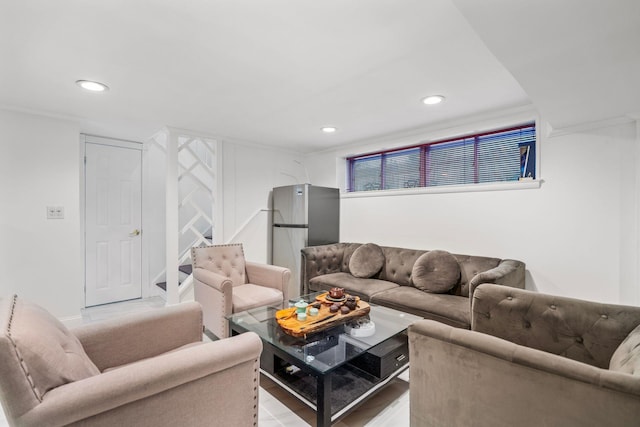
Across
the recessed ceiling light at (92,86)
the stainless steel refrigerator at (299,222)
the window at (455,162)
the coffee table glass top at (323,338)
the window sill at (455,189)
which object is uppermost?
the recessed ceiling light at (92,86)

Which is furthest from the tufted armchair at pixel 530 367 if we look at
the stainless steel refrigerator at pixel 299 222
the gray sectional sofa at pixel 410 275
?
the stainless steel refrigerator at pixel 299 222

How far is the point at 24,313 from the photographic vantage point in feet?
3.46

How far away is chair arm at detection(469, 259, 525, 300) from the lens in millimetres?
2125

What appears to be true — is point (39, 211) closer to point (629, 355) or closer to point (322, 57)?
point (322, 57)

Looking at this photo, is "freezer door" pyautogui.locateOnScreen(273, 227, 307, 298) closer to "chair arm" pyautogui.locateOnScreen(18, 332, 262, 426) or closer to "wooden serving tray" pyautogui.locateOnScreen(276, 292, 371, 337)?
"wooden serving tray" pyautogui.locateOnScreen(276, 292, 371, 337)

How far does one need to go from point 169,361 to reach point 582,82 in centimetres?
243

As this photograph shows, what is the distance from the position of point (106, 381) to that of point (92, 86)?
2.29m

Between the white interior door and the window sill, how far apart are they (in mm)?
2958

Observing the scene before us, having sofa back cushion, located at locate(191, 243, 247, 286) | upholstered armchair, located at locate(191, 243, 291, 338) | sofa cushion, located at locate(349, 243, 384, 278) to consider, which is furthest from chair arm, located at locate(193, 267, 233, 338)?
sofa cushion, located at locate(349, 243, 384, 278)

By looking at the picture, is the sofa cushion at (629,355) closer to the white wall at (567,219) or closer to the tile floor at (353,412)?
the tile floor at (353,412)

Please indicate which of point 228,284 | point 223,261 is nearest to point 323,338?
point 228,284

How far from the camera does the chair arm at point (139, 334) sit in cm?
145

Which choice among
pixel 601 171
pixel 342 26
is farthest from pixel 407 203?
pixel 342 26

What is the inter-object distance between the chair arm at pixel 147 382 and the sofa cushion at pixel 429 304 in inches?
66.5
